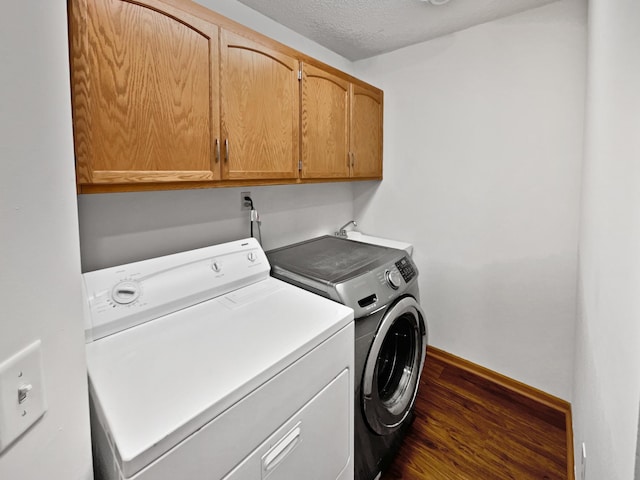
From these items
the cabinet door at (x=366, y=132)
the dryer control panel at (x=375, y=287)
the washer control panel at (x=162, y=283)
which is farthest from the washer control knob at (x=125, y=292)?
the cabinet door at (x=366, y=132)

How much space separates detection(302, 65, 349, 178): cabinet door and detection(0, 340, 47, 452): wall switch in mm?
1473

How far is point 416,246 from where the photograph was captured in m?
2.49

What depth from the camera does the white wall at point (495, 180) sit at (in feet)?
5.94

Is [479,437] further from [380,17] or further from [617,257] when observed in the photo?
[380,17]

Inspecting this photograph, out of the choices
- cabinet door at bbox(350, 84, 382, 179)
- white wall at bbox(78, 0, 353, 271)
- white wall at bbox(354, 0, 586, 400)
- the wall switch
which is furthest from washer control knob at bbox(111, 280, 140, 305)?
white wall at bbox(354, 0, 586, 400)

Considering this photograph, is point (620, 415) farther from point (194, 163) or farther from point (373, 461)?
point (194, 163)

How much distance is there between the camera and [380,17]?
6.21ft

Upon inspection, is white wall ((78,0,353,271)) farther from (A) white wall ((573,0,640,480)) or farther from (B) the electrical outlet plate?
(A) white wall ((573,0,640,480))

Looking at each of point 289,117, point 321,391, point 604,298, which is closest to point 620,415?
point 604,298

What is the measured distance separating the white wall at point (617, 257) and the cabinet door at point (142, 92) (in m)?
1.29

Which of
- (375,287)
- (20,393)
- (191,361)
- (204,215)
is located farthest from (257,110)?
(20,393)

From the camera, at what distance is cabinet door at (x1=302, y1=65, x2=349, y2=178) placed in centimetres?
177

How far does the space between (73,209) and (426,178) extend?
7.26 ft

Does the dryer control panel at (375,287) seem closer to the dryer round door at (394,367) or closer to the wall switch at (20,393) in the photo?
the dryer round door at (394,367)
